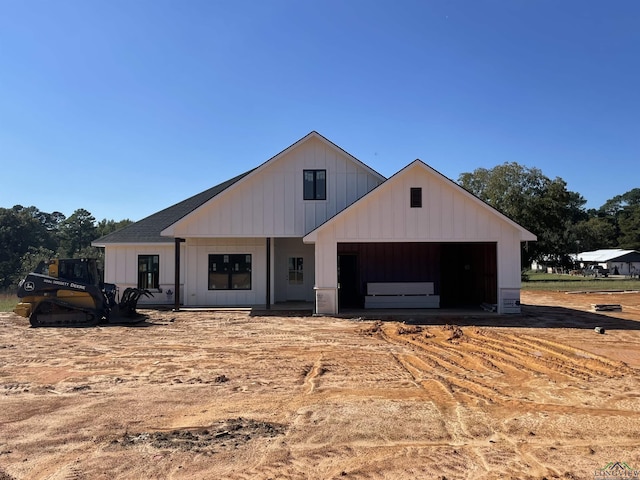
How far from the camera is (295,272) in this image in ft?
66.8

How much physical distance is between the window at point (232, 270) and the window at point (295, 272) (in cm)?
206

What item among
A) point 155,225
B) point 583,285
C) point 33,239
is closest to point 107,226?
point 33,239

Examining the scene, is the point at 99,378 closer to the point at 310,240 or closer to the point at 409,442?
the point at 409,442

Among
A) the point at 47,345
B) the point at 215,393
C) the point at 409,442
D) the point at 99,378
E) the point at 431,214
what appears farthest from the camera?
the point at 431,214

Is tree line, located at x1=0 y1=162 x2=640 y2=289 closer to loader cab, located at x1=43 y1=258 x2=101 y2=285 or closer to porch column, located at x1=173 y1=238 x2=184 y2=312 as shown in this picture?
porch column, located at x1=173 y1=238 x2=184 y2=312

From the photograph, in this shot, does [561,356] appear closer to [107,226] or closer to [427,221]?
[427,221]

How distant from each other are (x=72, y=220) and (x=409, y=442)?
248 feet

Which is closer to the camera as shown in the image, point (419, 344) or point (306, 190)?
point (419, 344)

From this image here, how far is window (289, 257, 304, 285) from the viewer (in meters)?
20.3

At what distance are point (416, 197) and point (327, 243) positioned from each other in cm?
349

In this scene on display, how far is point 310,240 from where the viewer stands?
51.8 ft

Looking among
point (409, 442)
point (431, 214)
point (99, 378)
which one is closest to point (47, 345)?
point (99, 378)

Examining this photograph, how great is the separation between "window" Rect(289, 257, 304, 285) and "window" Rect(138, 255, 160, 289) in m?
5.87

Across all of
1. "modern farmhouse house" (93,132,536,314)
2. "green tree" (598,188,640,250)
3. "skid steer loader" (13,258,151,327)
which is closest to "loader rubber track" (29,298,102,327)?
"skid steer loader" (13,258,151,327)
